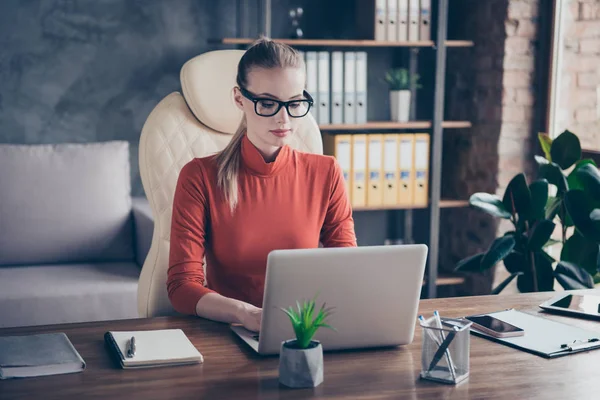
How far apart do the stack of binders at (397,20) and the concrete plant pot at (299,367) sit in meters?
2.50

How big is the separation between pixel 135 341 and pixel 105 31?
2.39 meters

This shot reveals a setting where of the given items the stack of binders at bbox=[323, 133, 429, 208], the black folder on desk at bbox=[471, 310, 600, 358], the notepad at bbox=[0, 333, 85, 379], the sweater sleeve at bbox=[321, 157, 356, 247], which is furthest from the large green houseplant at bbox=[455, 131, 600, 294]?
the notepad at bbox=[0, 333, 85, 379]

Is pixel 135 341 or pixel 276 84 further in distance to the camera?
pixel 276 84

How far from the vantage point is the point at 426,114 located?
3982 millimetres

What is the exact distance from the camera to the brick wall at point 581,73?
3445 millimetres

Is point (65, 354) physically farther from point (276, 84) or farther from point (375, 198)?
point (375, 198)

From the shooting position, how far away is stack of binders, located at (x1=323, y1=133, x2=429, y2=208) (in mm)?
3529

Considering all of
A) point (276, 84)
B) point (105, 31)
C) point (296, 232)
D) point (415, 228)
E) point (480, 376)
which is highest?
point (105, 31)

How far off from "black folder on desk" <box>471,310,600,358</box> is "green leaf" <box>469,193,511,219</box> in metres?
1.30

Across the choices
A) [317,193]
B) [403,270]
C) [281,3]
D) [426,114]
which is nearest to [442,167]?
[426,114]

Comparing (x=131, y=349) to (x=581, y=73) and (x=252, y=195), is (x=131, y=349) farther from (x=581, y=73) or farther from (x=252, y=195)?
(x=581, y=73)

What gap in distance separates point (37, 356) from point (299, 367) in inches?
17.5

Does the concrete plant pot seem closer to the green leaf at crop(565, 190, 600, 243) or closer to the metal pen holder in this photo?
the metal pen holder

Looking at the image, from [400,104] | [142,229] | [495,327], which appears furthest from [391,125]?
[495,327]
